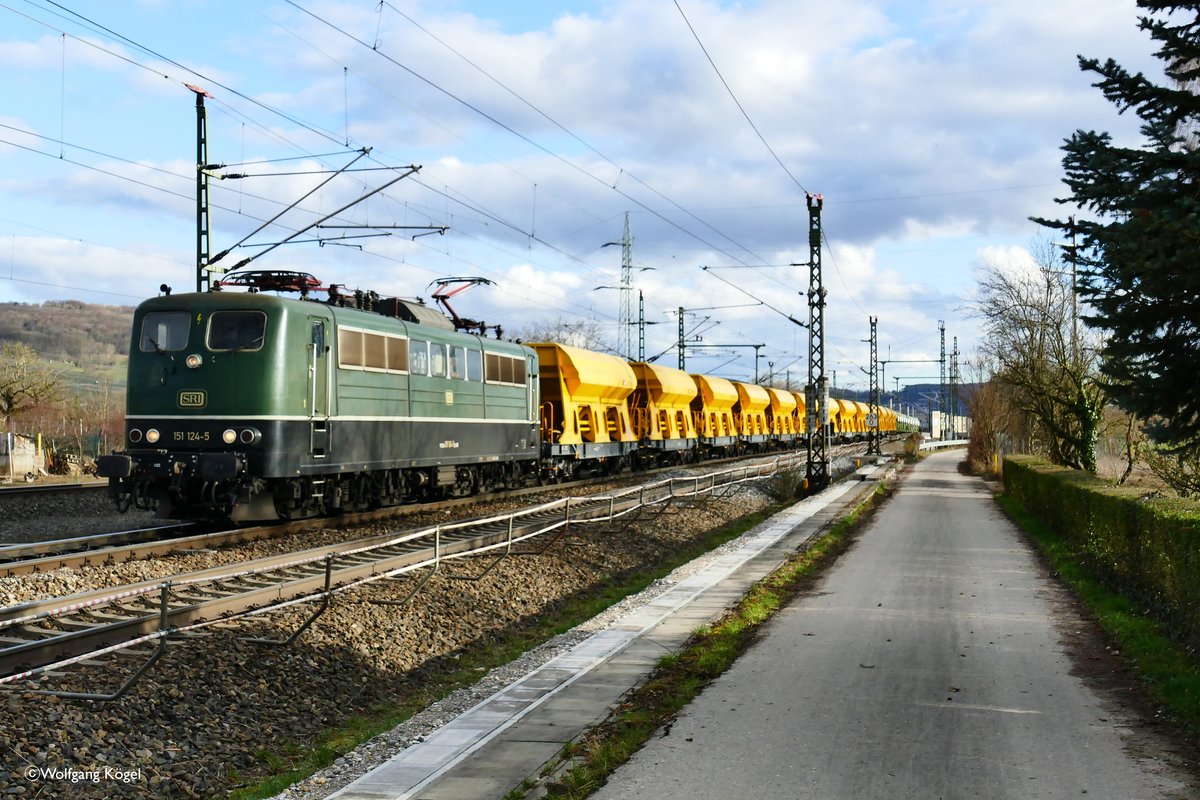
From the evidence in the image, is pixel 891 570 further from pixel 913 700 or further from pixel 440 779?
pixel 440 779

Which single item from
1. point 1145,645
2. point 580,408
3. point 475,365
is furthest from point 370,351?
point 580,408

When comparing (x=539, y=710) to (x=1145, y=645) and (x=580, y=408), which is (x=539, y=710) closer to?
(x=1145, y=645)

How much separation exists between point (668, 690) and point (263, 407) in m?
9.72

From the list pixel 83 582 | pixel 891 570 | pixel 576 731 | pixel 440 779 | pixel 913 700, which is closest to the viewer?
pixel 440 779

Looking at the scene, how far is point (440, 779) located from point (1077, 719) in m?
4.80

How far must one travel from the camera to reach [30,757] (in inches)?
264

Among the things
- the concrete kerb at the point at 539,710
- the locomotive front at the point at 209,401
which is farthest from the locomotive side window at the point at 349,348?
the concrete kerb at the point at 539,710

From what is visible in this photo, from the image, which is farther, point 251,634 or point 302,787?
point 251,634

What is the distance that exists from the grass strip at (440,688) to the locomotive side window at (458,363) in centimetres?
583

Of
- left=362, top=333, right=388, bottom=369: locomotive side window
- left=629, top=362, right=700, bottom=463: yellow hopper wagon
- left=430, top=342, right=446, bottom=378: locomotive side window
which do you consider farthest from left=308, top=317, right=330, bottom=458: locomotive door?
left=629, top=362, right=700, bottom=463: yellow hopper wagon

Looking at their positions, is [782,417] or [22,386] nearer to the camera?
[22,386]

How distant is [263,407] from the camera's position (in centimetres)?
1653

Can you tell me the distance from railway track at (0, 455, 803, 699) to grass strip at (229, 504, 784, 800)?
1.24m

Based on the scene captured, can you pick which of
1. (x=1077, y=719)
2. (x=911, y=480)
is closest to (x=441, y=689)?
(x=1077, y=719)
